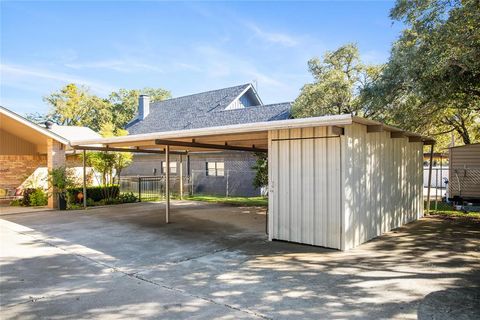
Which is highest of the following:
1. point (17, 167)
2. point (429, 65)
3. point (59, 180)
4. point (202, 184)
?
point (429, 65)

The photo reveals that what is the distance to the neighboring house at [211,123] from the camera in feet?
61.0

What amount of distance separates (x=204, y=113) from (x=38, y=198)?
12.0 metres

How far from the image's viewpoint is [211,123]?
21531 mm

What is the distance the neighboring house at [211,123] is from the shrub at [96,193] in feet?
17.0

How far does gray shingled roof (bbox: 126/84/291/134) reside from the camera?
19.8 meters

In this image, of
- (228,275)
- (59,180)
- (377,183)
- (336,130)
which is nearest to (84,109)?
(59,180)

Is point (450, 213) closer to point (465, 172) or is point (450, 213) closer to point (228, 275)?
point (465, 172)

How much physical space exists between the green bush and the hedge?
146cm

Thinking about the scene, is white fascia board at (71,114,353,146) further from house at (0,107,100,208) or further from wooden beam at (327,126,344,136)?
house at (0,107,100,208)

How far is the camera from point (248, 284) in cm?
454

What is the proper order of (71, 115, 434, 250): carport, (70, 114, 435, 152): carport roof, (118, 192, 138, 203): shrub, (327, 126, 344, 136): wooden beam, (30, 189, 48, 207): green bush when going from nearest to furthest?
(70, 114, 435, 152): carport roof → (327, 126, 344, 136): wooden beam → (71, 115, 434, 250): carport → (30, 189, 48, 207): green bush → (118, 192, 138, 203): shrub

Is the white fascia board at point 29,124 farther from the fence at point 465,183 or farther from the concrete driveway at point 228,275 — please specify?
the fence at point 465,183

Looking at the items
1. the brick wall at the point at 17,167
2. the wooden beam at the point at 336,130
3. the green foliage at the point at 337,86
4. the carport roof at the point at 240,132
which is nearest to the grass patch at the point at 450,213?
the carport roof at the point at 240,132

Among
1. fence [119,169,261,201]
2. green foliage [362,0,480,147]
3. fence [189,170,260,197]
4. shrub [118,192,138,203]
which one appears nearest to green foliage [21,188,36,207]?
shrub [118,192,138,203]
